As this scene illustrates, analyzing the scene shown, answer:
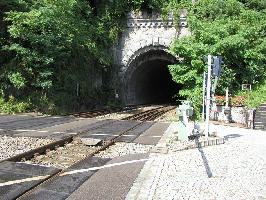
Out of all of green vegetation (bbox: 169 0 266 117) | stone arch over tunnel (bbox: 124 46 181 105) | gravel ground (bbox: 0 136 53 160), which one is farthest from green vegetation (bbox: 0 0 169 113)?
gravel ground (bbox: 0 136 53 160)

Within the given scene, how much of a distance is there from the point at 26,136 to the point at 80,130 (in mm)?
2589

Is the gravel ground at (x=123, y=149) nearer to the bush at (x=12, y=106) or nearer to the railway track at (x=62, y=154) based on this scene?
the railway track at (x=62, y=154)

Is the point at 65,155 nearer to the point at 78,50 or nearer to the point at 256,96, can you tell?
the point at 256,96

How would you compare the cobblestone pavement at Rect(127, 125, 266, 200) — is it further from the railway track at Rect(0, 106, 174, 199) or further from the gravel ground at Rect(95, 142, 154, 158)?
the railway track at Rect(0, 106, 174, 199)

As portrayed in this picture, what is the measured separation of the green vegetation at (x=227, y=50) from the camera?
21406 mm

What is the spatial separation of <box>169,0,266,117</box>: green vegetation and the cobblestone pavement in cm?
1057

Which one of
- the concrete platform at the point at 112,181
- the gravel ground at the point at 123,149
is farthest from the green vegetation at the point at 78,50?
the concrete platform at the point at 112,181

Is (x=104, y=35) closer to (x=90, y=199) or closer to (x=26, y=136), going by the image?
(x=26, y=136)

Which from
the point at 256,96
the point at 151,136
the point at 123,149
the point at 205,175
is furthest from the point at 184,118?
the point at 256,96

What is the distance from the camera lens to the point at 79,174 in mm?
7570

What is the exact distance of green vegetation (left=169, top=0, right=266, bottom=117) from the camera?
21406 mm

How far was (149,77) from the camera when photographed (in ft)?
123

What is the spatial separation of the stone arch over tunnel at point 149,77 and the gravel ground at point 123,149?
18.6m

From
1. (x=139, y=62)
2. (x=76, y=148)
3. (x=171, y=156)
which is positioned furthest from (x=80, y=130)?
(x=139, y=62)
